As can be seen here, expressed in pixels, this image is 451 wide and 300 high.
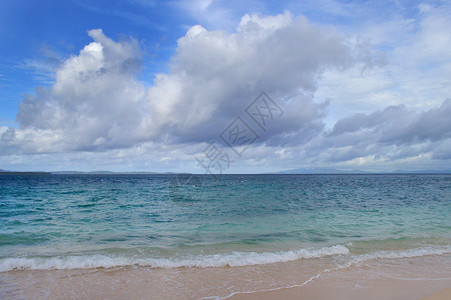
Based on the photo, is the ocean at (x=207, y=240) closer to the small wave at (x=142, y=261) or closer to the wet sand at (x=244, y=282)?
the small wave at (x=142, y=261)

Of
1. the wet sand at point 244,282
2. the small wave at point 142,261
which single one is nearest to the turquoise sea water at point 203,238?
the small wave at point 142,261

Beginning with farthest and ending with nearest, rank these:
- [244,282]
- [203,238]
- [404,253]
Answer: [203,238] → [404,253] → [244,282]

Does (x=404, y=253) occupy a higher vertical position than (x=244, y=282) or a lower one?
lower

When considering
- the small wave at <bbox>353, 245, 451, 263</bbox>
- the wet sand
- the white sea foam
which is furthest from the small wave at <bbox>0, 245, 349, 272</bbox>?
the small wave at <bbox>353, 245, 451, 263</bbox>

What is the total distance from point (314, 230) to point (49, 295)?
12.9 m

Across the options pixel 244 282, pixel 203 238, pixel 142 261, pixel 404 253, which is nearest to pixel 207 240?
pixel 203 238

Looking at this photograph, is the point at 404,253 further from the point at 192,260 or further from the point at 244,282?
the point at 192,260

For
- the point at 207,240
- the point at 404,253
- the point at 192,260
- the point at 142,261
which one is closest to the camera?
the point at 142,261

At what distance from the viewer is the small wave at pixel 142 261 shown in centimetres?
982

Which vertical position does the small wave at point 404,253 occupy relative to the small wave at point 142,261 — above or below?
below

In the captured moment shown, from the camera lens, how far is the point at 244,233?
15148 mm

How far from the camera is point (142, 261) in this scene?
10.2 metres

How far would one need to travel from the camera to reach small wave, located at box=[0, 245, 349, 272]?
982cm

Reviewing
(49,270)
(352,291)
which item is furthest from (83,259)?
(352,291)
